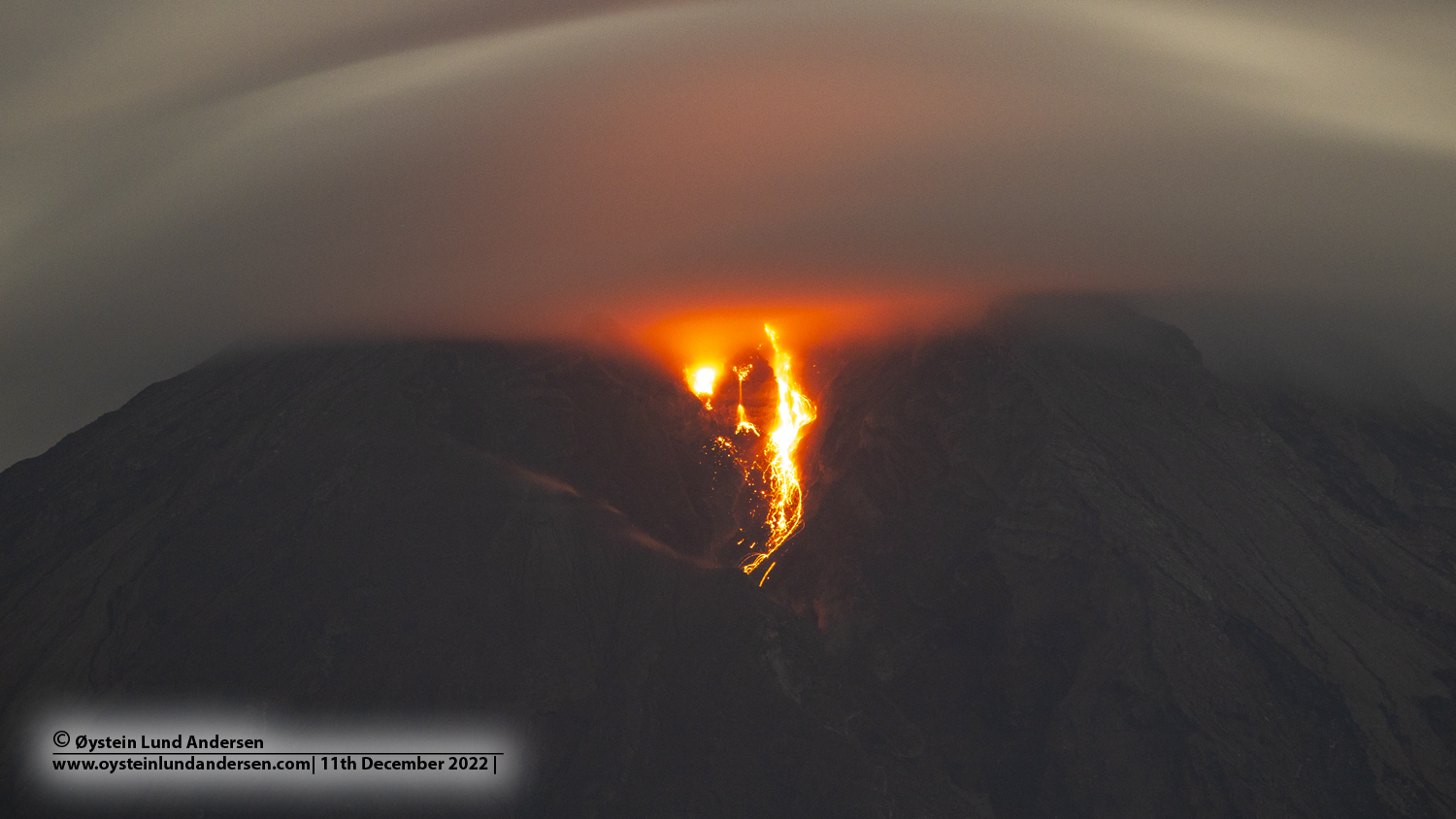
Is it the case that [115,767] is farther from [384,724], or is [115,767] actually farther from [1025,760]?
[1025,760]

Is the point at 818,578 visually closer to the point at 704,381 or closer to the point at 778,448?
the point at 778,448

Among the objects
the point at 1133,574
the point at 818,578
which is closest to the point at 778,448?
the point at 818,578

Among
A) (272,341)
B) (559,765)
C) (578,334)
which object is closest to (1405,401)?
(578,334)

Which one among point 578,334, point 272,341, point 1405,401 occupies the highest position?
point 272,341

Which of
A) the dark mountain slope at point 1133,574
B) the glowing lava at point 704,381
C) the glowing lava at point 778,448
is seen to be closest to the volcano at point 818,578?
Answer: the dark mountain slope at point 1133,574

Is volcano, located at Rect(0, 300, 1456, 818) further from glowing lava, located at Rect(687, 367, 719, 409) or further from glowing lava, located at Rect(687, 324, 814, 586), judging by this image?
glowing lava, located at Rect(687, 367, 719, 409)

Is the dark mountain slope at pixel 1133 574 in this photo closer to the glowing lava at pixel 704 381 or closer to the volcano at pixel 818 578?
the volcano at pixel 818 578

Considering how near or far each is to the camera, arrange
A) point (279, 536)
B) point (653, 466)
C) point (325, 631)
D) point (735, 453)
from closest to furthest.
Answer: point (325, 631), point (279, 536), point (653, 466), point (735, 453)

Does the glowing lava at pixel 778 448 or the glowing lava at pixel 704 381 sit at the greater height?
the glowing lava at pixel 704 381
